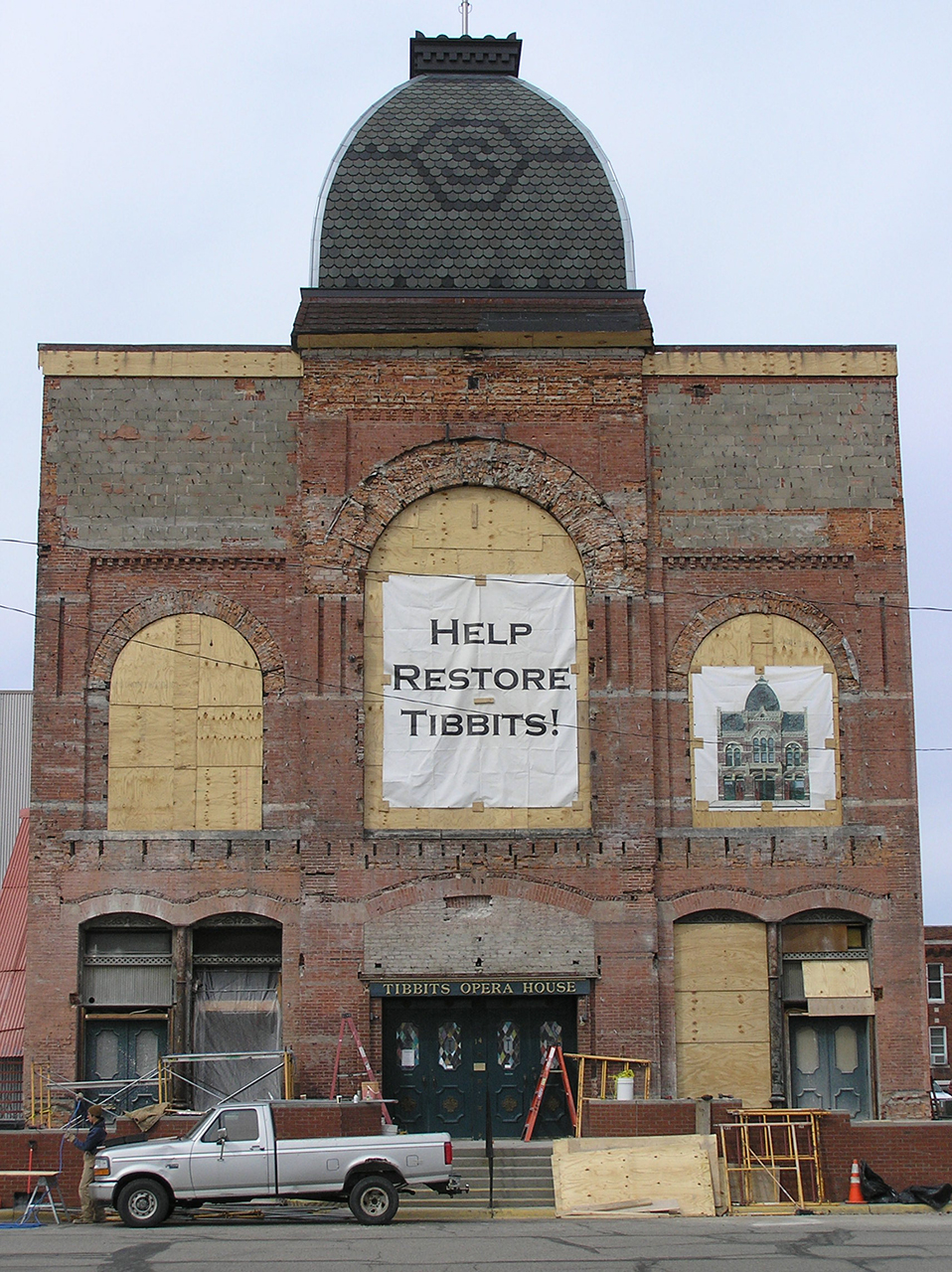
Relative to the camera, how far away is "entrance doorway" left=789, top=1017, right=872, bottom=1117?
27750 mm

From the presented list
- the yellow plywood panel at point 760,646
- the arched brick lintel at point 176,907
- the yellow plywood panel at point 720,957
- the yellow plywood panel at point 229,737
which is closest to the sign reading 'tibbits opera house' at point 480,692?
the yellow plywood panel at point 229,737

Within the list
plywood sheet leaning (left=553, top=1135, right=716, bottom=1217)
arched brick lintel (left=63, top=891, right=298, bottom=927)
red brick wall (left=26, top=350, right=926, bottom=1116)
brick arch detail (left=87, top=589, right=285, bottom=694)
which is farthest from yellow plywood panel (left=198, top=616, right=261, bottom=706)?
plywood sheet leaning (left=553, top=1135, right=716, bottom=1217)

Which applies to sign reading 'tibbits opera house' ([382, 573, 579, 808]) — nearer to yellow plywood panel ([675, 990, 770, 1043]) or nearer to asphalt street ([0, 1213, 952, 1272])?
yellow plywood panel ([675, 990, 770, 1043])

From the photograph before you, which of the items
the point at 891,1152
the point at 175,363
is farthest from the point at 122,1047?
the point at 891,1152

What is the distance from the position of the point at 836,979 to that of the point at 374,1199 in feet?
32.6

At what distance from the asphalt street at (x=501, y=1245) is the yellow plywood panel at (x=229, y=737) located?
8.59 m

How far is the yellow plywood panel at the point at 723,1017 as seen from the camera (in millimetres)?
27562

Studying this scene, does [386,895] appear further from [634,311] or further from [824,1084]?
[634,311]

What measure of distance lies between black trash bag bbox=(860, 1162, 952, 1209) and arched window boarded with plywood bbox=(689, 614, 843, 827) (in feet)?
20.8

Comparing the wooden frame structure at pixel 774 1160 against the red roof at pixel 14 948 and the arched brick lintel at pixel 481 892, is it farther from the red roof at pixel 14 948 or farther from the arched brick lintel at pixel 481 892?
the red roof at pixel 14 948

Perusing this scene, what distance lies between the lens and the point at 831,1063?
27922 mm

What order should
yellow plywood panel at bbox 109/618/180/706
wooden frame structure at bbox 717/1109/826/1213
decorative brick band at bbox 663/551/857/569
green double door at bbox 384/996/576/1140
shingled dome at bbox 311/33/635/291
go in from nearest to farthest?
wooden frame structure at bbox 717/1109/826/1213 < green double door at bbox 384/996/576/1140 < yellow plywood panel at bbox 109/618/180/706 < decorative brick band at bbox 663/551/857/569 < shingled dome at bbox 311/33/635/291

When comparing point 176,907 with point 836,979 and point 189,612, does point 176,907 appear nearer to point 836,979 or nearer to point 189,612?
point 189,612

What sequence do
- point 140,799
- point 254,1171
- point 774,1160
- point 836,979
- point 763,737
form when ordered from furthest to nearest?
point 763,737 → point 140,799 → point 836,979 → point 774,1160 → point 254,1171
